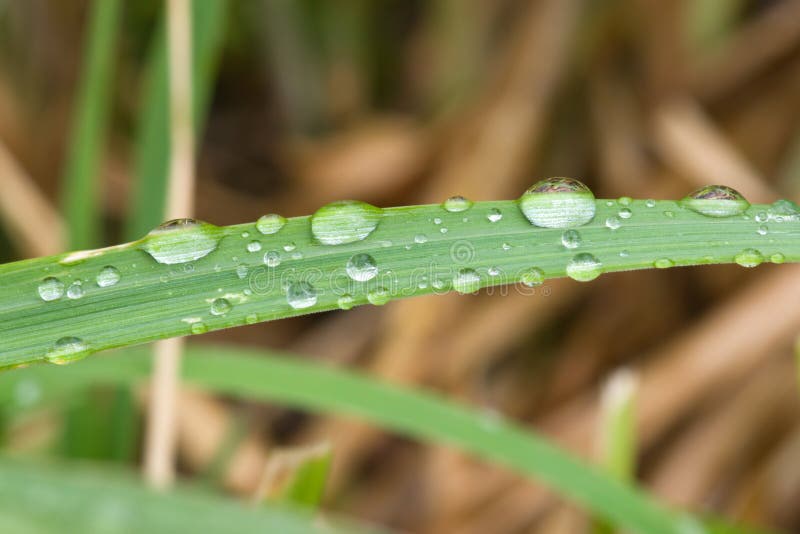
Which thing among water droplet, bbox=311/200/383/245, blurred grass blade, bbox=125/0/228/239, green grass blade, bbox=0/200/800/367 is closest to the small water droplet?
green grass blade, bbox=0/200/800/367

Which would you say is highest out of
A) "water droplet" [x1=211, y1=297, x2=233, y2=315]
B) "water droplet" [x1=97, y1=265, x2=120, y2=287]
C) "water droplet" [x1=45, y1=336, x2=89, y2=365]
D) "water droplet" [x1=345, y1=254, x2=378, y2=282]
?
"water droplet" [x1=97, y1=265, x2=120, y2=287]

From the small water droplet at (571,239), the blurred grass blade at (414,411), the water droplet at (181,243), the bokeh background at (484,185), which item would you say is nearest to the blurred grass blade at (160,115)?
the bokeh background at (484,185)

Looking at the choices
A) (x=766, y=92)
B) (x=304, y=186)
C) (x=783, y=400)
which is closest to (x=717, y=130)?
(x=766, y=92)

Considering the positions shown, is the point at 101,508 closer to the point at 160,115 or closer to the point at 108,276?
the point at 108,276

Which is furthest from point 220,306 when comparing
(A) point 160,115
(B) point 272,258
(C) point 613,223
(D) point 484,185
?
(D) point 484,185

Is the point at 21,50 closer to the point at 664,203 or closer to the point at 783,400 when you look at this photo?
the point at 664,203

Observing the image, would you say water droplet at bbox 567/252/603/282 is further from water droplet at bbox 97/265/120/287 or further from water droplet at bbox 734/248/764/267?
water droplet at bbox 97/265/120/287
